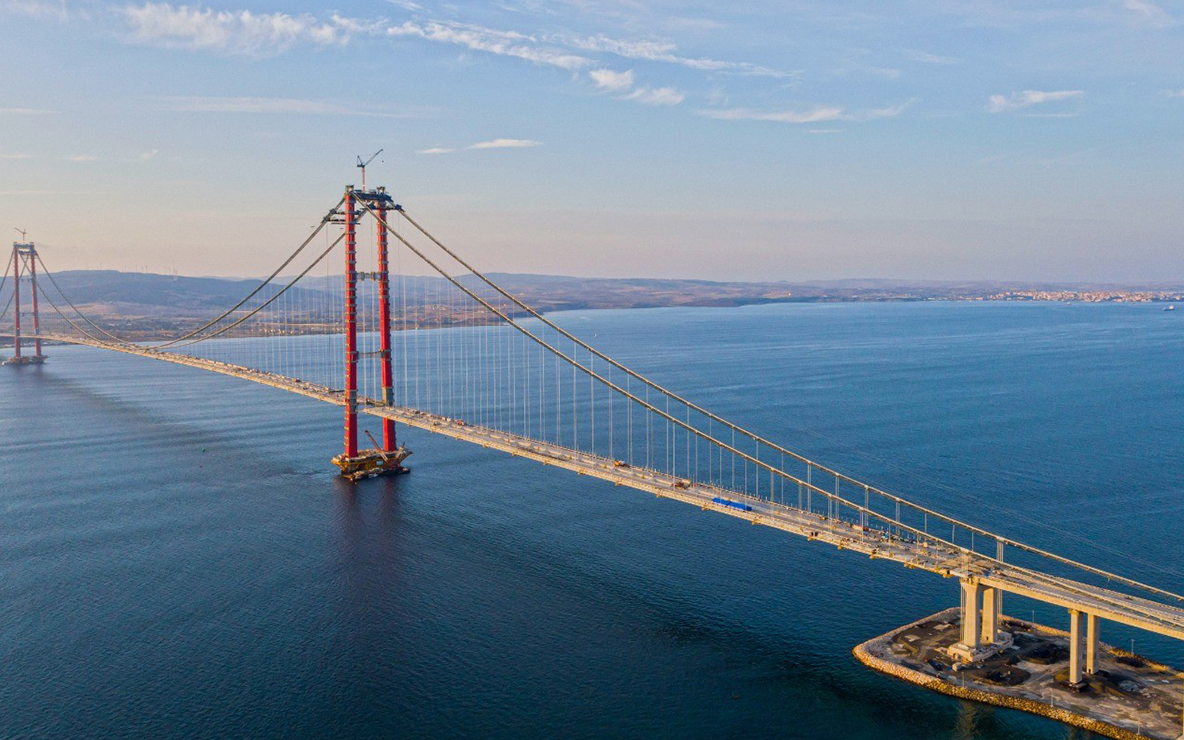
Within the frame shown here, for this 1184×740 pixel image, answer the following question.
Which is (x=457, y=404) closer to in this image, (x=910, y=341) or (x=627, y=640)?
(x=627, y=640)

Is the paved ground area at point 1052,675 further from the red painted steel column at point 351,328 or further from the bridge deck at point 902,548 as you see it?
the red painted steel column at point 351,328

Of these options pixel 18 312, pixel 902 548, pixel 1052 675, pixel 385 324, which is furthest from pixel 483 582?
pixel 18 312

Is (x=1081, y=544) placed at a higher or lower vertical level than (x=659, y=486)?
lower

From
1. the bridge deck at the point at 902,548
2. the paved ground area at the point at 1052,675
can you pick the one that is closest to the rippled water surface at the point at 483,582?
the paved ground area at the point at 1052,675

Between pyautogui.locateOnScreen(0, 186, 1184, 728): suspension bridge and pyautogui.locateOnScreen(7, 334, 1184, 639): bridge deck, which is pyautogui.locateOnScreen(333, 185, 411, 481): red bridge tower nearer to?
pyautogui.locateOnScreen(0, 186, 1184, 728): suspension bridge

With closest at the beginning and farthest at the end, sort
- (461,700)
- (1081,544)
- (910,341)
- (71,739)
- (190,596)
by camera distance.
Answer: (71,739) < (461,700) < (190,596) < (1081,544) < (910,341)

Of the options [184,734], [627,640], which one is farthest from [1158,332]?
[184,734]
